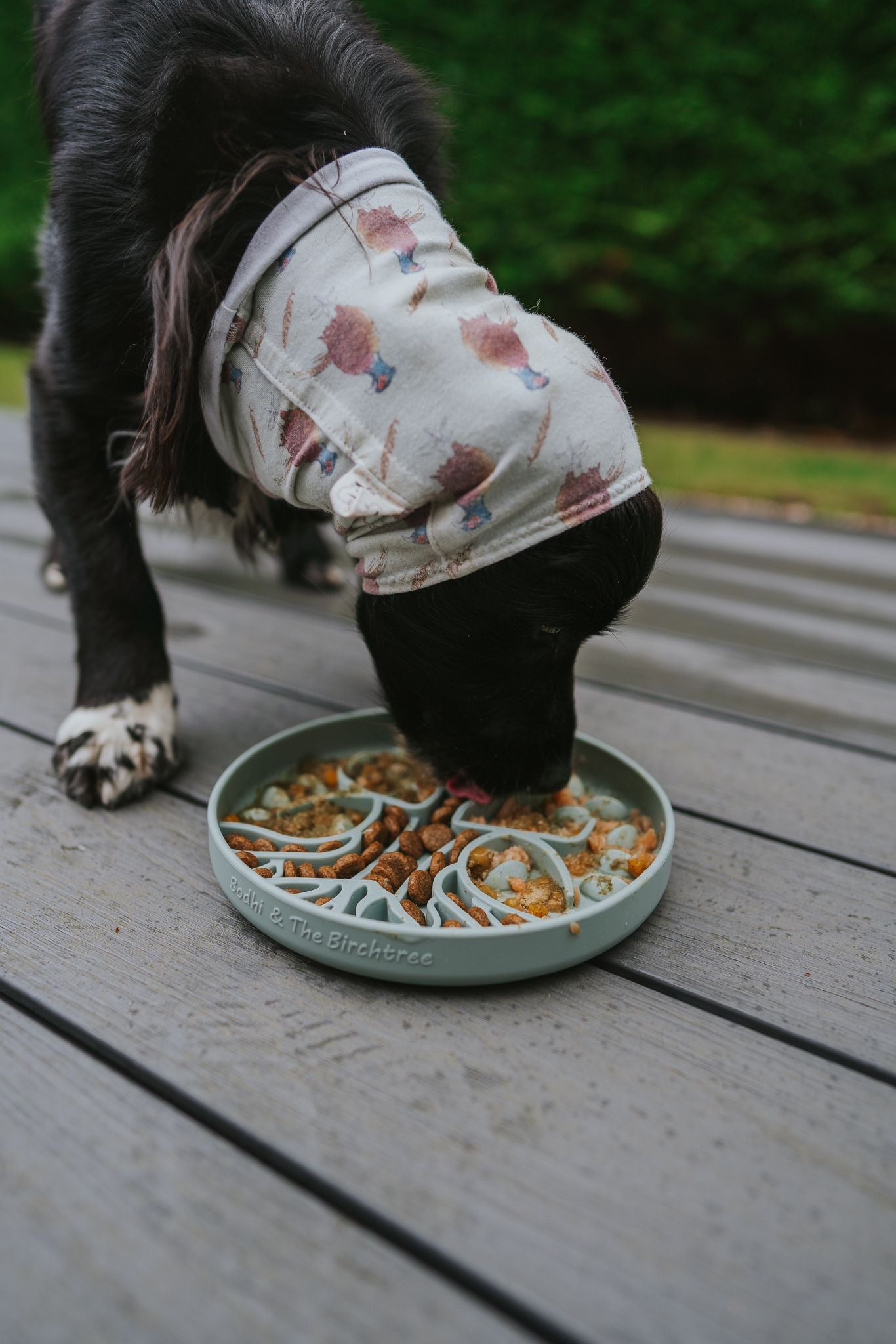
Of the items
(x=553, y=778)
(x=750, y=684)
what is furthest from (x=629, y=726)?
(x=553, y=778)

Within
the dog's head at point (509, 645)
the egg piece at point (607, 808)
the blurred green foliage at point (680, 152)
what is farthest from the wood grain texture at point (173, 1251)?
the blurred green foliage at point (680, 152)

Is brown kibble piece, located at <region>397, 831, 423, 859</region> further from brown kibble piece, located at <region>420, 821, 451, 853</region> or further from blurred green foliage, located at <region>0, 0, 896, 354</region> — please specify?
blurred green foliage, located at <region>0, 0, 896, 354</region>

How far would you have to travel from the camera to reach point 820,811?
1.51 meters

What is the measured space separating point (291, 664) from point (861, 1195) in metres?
1.40

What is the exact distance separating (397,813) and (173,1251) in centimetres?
62

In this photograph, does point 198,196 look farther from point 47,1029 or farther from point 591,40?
point 591,40

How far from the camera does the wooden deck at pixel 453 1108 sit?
0.76 m

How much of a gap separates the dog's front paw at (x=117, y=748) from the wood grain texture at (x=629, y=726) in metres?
0.09

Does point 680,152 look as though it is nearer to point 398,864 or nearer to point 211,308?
point 211,308

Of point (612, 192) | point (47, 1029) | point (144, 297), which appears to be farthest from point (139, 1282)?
point (612, 192)

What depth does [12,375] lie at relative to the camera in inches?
249

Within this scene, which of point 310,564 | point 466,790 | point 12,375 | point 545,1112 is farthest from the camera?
point 12,375

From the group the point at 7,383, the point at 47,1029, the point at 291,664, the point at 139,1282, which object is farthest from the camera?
the point at 7,383

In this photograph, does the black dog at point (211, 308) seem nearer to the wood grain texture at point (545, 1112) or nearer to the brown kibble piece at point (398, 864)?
the brown kibble piece at point (398, 864)
